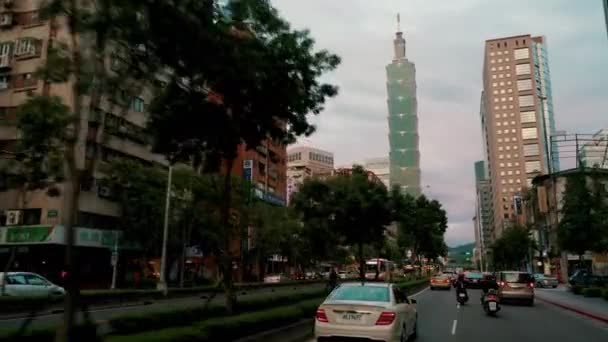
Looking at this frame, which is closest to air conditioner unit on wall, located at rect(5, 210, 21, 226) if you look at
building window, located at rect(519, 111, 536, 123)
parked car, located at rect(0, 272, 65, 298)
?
parked car, located at rect(0, 272, 65, 298)

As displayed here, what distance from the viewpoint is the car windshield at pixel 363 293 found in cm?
1131

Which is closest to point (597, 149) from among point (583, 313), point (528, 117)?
point (583, 313)

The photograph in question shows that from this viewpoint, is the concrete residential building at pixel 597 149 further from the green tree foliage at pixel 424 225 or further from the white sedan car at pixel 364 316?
the white sedan car at pixel 364 316

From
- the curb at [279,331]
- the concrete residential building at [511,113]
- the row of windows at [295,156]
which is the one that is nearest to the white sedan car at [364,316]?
the curb at [279,331]

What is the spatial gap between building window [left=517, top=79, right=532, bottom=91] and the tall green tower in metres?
40.2

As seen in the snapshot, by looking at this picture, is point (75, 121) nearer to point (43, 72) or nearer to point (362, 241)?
point (43, 72)

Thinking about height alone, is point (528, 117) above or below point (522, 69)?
below

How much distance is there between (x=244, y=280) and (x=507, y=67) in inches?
4603

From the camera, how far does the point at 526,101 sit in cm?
14725

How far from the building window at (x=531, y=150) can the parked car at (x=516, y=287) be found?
12203cm

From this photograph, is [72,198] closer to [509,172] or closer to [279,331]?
[279,331]

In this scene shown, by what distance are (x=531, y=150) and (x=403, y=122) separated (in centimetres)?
5109

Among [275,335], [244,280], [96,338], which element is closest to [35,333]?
[96,338]

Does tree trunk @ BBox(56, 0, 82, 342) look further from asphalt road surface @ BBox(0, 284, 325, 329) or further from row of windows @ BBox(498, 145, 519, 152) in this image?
row of windows @ BBox(498, 145, 519, 152)
